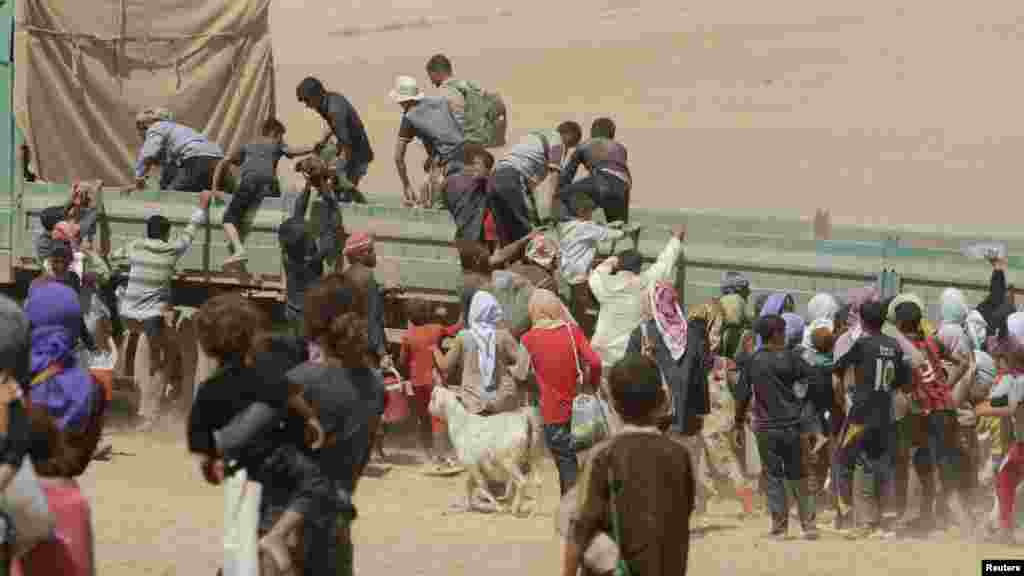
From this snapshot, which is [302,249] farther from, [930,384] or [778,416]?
[930,384]

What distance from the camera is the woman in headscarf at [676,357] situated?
11773mm

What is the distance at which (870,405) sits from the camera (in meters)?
11.8

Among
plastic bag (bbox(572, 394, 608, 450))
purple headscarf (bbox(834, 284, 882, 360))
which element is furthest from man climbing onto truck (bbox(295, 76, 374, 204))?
plastic bag (bbox(572, 394, 608, 450))

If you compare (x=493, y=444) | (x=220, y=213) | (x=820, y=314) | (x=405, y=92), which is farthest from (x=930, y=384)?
(x=220, y=213)

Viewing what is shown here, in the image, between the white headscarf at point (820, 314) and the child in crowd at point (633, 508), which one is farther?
the white headscarf at point (820, 314)

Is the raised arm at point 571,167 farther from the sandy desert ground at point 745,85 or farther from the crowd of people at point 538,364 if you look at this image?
the sandy desert ground at point 745,85

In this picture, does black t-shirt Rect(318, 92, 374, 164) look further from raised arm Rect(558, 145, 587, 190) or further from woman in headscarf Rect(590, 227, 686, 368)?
woman in headscarf Rect(590, 227, 686, 368)

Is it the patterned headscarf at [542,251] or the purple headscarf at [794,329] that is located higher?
the patterned headscarf at [542,251]

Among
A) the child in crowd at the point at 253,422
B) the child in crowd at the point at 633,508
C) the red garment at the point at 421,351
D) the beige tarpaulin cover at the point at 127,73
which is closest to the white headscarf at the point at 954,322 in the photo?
the red garment at the point at 421,351

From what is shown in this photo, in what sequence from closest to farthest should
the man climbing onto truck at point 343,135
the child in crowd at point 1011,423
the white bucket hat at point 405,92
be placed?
1. the child in crowd at point 1011,423
2. the man climbing onto truck at point 343,135
3. the white bucket hat at point 405,92

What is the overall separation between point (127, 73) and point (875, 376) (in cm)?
834

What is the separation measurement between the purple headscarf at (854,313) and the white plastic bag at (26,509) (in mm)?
6075

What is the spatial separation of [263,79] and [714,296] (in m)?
6.39

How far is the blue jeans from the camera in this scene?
11594mm
